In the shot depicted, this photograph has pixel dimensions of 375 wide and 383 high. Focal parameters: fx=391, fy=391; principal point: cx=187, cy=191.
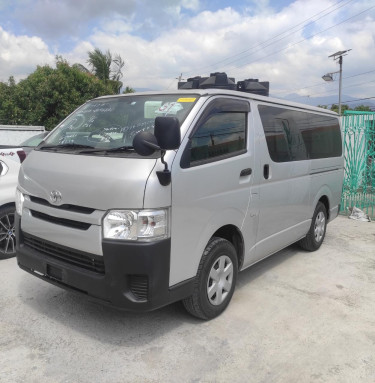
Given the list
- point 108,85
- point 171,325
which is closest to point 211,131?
point 171,325

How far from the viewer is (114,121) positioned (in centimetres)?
362

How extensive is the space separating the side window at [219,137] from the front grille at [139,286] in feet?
3.27

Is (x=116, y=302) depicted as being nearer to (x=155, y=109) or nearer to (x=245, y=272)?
(x=155, y=109)

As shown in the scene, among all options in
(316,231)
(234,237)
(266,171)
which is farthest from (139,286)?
(316,231)

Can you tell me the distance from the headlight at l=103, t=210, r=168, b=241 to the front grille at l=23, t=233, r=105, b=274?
26 centimetres

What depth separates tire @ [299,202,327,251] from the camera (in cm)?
549

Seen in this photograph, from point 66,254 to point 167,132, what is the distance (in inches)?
51.4

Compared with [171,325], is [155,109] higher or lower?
higher

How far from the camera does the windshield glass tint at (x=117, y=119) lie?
3346mm

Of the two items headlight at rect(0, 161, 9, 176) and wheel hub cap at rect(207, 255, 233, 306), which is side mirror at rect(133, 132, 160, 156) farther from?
headlight at rect(0, 161, 9, 176)

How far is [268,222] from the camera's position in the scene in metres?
4.21

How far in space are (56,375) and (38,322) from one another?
2.75 ft

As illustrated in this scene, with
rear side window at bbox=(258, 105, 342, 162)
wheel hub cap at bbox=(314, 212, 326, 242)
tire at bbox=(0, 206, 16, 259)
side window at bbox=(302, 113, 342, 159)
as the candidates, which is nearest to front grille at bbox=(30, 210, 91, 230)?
tire at bbox=(0, 206, 16, 259)

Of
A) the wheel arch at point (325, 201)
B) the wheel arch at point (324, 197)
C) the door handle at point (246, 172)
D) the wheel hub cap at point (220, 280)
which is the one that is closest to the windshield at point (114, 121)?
the door handle at point (246, 172)
